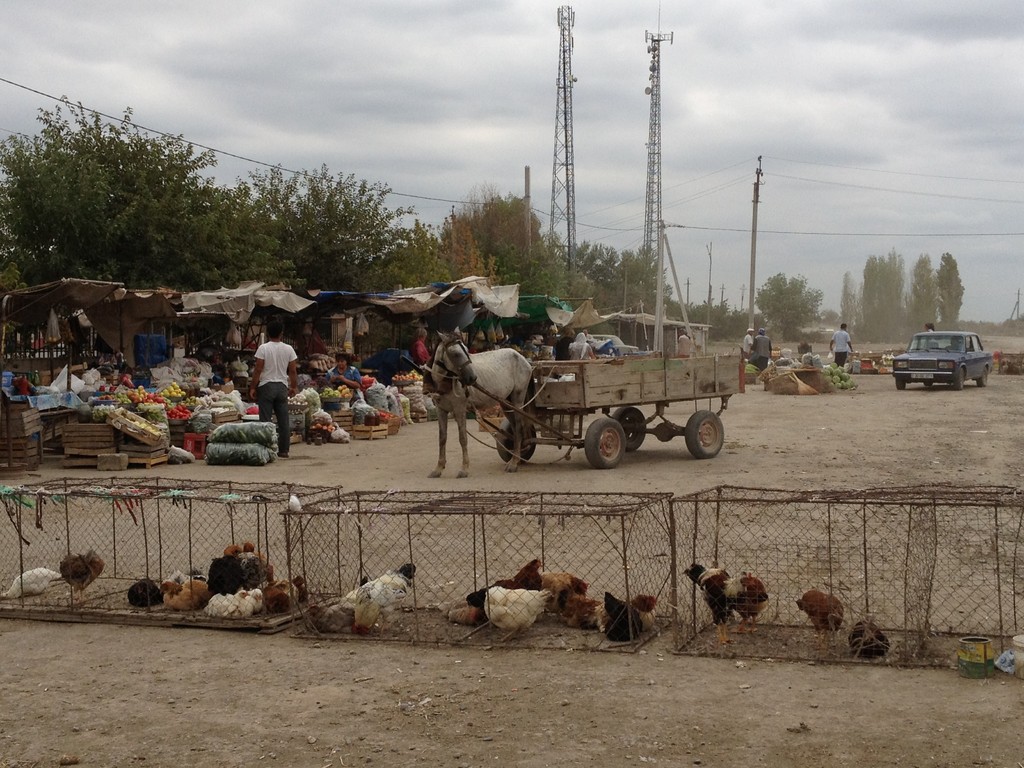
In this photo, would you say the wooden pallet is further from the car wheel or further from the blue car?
the car wheel

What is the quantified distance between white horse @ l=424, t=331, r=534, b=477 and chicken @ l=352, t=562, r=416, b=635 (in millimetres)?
6349

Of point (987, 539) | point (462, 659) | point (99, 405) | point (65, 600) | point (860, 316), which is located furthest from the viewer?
point (860, 316)

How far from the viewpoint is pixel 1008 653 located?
17.7 feet

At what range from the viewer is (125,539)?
970 centimetres

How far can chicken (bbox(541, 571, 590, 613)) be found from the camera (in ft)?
21.8

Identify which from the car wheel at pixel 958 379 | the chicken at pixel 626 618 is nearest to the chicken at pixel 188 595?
the chicken at pixel 626 618

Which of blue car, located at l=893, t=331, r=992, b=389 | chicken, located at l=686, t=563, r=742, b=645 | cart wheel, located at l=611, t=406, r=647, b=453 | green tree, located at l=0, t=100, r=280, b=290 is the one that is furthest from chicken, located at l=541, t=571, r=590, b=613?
blue car, located at l=893, t=331, r=992, b=389

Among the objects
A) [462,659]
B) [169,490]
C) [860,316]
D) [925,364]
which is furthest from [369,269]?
[860,316]

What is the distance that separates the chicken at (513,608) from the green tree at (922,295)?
105556 millimetres

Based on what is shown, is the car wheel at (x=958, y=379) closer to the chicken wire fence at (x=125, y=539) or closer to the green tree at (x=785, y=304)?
the chicken wire fence at (x=125, y=539)

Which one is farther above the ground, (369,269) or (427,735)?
(369,269)

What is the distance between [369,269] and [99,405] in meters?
15.9

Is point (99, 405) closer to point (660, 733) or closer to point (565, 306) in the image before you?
point (660, 733)

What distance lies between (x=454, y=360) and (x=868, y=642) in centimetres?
782
